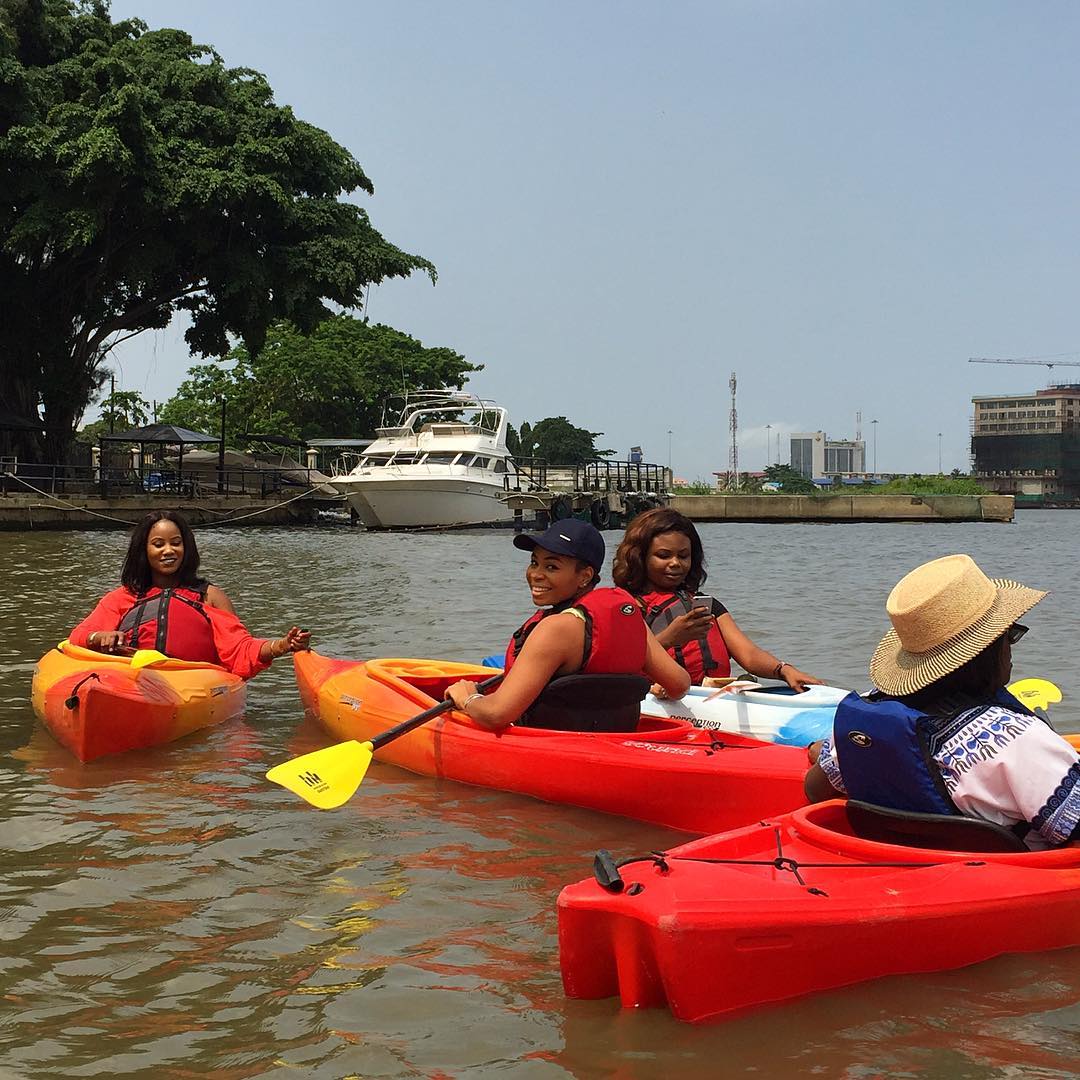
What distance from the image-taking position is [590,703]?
5828 mm

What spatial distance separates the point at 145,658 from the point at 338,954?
3858 mm

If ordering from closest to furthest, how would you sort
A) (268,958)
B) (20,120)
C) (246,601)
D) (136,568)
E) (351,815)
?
(268,958), (351,815), (136,568), (246,601), (20,120)

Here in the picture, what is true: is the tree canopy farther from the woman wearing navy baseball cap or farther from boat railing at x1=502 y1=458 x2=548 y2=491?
the woman wearing navy baseball cap

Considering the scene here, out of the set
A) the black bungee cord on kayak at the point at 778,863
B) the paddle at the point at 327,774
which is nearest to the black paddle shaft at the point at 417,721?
the paddle at the point at 327,774

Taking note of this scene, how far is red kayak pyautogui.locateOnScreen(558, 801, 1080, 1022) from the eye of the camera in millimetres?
3369

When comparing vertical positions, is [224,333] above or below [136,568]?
above

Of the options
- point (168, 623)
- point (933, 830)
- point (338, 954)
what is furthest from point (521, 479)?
point (933, 830)

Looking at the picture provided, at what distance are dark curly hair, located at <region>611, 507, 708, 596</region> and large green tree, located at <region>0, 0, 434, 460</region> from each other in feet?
85.7

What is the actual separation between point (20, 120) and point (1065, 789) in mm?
31909

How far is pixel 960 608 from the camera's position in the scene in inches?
137

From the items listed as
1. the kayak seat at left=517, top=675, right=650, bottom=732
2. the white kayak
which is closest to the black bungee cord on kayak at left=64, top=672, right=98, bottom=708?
the kayak seat at left=517, top=675, right=650, bottom=732

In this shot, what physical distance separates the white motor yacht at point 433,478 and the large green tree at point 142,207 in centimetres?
526

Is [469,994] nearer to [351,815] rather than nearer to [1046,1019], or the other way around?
[1046,1019]

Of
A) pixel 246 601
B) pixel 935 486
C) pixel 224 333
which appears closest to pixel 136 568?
pixel 246 601
